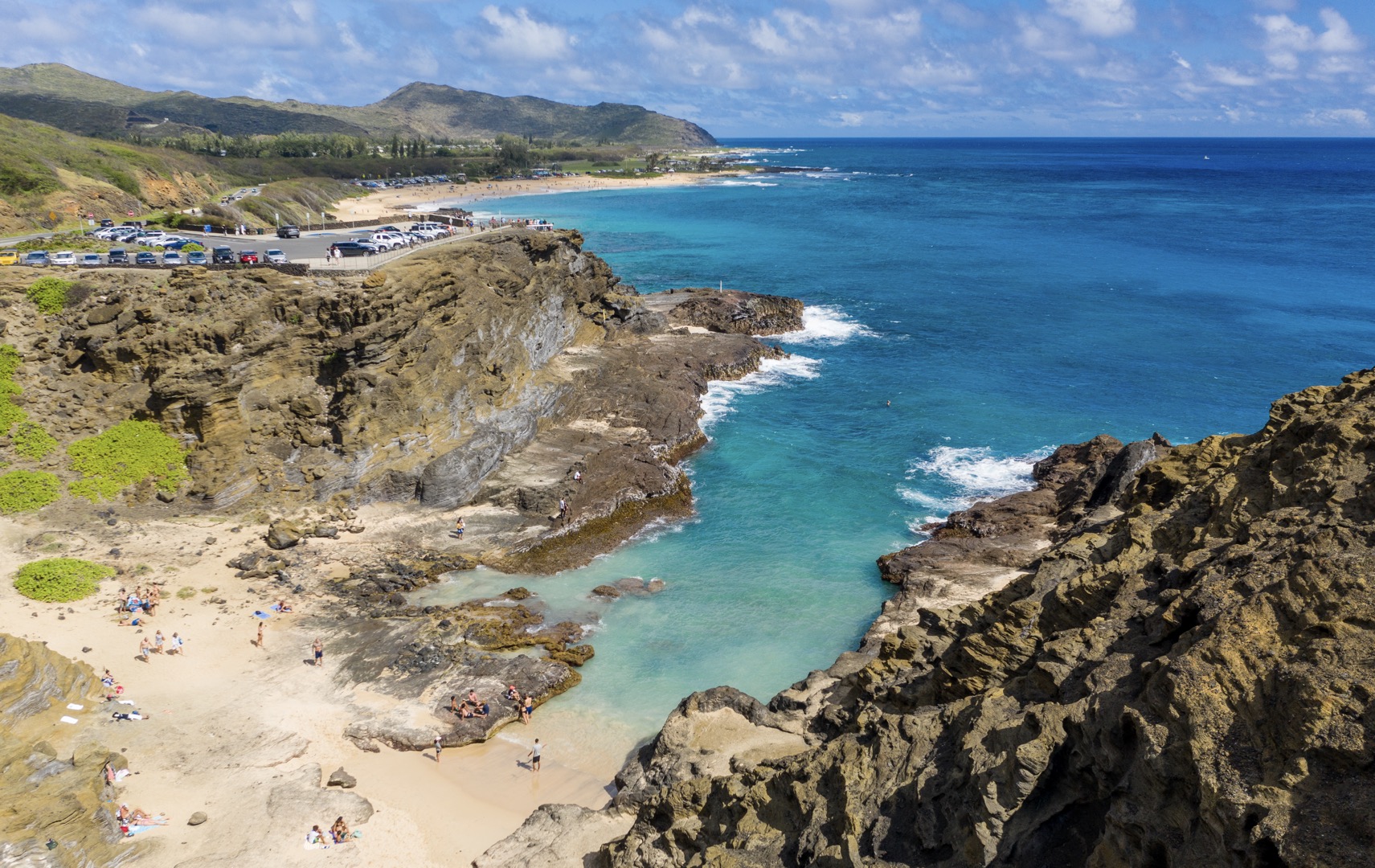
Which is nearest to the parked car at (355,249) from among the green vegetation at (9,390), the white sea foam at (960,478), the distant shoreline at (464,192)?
the green vegetation at (9,390)

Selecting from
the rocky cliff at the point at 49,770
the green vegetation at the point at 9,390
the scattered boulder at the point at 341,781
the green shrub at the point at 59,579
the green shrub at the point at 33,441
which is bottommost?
the scattered boulder at the point at 341,781

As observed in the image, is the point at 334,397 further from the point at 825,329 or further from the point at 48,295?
the point at 825,329

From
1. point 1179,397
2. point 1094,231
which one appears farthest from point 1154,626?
point 1094,231

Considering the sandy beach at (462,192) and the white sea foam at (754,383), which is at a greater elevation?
the sandy beach at (462,192)

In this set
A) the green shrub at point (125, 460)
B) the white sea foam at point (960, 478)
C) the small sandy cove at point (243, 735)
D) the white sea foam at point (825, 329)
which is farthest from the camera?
the white sea foam at point (825, 329)

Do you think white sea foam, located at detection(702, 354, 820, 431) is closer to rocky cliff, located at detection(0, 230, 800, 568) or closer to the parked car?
rocky cliff, located at detection(0, 230, 800, 568)

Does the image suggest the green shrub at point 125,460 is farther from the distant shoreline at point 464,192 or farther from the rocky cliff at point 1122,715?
the distant shoreline at point 464,192

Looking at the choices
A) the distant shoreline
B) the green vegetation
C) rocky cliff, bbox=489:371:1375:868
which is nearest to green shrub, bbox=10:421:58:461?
the green vegetation
